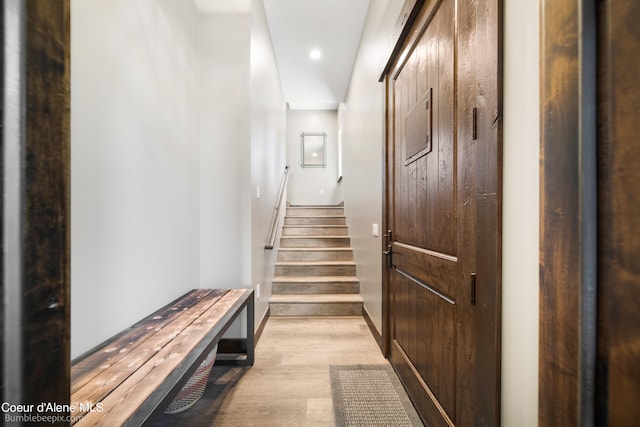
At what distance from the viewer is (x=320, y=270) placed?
11.9ft

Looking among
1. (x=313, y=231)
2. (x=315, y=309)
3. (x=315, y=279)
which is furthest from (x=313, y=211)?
(x=315, y=309)

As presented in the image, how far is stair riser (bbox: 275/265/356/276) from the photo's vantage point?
3572 millimetres

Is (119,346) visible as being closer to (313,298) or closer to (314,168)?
(313,298)

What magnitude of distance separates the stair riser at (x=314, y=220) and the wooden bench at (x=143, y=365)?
3095 millimetres

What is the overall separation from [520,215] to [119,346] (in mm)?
1628

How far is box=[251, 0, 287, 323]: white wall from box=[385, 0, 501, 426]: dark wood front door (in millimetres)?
1217

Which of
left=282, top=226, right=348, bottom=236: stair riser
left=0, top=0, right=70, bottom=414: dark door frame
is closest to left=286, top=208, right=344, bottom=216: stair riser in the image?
left=282, top=226, right=348, bottom=236: stair riser

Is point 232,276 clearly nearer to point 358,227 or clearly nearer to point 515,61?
point 358,227

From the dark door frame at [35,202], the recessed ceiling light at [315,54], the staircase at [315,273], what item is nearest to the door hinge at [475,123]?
the dark door frame at [35,202]

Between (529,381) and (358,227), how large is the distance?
8.80 ft

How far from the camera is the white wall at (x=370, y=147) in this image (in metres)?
2.28

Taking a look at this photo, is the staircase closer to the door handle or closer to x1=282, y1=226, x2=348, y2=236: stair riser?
x1=282, y1=226, x2=348, y2=236: stair riser

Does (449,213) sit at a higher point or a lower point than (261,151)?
lower

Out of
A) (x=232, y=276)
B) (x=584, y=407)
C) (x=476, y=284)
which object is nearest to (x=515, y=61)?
(x=476, y=284)
